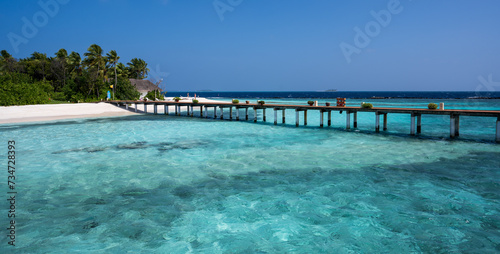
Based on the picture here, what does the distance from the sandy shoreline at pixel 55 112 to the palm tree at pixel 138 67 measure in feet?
177

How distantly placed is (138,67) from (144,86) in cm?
2572

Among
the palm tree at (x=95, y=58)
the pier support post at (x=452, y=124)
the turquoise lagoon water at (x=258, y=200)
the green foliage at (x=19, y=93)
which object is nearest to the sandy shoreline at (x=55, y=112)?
the green foliage at (x=19, y=93)

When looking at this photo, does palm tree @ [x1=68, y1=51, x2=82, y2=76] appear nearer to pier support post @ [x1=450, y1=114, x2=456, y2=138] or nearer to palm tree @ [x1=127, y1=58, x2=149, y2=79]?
palm tree @ [x1=127, y1=58, x2=149, y2=79]

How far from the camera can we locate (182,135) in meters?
27.8

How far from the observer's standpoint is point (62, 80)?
72938 mm

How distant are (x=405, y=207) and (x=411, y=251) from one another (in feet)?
9.82

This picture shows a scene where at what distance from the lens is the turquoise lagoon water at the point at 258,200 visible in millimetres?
8289

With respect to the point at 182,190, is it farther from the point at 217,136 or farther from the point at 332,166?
the point at 217,136

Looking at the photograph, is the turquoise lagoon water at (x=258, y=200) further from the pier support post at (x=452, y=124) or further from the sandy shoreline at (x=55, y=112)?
the sandy shoreline at (x=55, y=112)

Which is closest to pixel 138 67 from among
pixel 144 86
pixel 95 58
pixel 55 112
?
pixel 144 86

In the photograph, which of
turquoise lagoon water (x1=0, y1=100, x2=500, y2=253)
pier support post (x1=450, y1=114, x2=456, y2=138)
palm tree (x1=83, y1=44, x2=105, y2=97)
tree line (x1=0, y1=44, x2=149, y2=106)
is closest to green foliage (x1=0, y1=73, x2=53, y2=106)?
tree line (x1=0, y1=44, x2=149, y2=106)

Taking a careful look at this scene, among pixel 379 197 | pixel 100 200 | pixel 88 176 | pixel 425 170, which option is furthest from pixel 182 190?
pixel 425 170

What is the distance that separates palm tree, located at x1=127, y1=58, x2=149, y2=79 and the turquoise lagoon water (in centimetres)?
9092

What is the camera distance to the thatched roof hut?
275 ft
